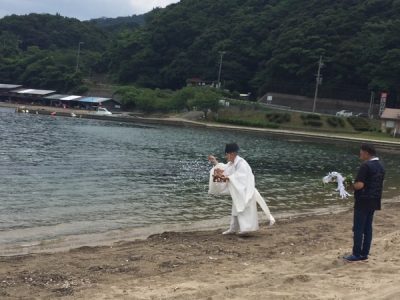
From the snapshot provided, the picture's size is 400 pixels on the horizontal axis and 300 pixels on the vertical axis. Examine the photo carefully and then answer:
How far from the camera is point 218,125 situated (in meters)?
85.1

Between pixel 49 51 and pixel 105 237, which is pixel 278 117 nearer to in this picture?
pixel 105 237

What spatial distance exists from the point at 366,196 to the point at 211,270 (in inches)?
115

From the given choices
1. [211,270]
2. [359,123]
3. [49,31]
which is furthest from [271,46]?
[211,270]

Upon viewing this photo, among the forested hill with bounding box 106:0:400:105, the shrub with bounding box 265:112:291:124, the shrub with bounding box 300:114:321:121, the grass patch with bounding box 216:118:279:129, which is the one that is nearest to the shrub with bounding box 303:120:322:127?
the shrub with bounding box 300:114:321:121

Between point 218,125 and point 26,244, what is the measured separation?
74.5 metres

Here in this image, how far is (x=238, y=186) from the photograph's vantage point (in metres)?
10.8

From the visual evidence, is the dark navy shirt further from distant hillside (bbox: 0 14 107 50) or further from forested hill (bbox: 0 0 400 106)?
distant hillside (bbox: 0 14 107 50)

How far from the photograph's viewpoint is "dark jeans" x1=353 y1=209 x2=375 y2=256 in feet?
28.8

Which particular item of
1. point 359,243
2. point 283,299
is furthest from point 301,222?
point 283,299

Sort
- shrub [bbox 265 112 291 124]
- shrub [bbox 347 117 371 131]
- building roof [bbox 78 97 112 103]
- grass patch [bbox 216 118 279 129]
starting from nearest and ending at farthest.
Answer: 1. shrub [bbox 347 117 371 131]
2. grass patch [bbox 216 118 279 129]
3. shrub [bbox 265 112 291 124]
4. building roof [bbox 78 97 112 103]

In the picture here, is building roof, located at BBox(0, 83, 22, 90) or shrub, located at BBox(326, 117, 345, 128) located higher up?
shrub, located at BBox(326, 117, 345, 128)

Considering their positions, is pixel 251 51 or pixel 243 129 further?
pixel 251 51

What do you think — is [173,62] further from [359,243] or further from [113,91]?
[359,243]

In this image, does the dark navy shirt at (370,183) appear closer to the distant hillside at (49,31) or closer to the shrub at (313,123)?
the shrub at (313,123)
